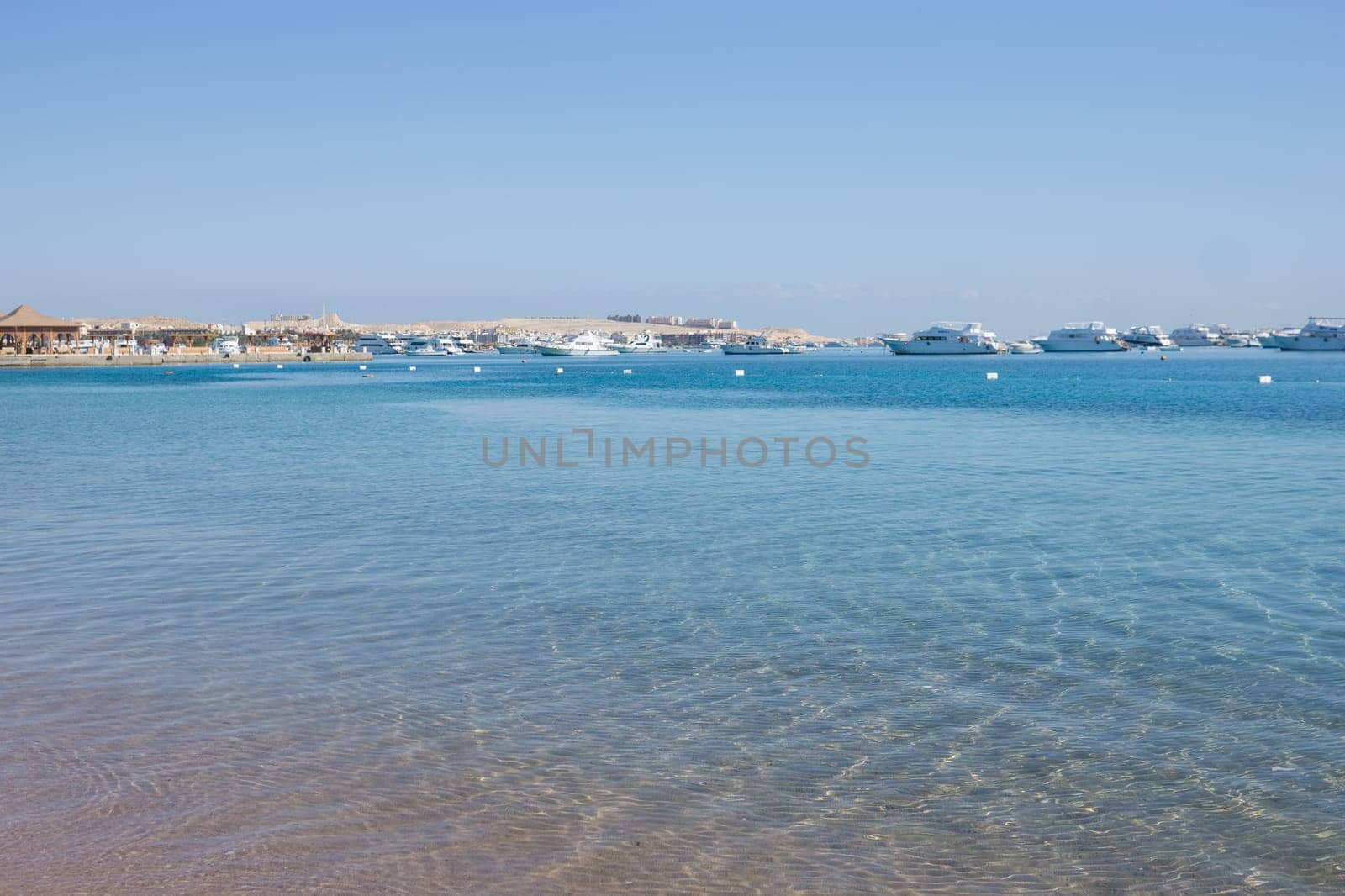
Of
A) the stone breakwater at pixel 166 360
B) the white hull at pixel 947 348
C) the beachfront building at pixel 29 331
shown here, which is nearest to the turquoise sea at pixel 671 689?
the stone breakwater at pixel 166 360

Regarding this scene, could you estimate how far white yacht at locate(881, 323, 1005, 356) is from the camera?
615 feet

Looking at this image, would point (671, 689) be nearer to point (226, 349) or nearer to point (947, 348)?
point (226, 349)

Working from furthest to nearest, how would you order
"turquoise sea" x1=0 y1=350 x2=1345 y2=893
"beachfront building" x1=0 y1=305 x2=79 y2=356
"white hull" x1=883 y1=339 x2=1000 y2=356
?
"white hull" x1=883 y1=339 x2=1000 y2=356 → "beachfront building" x1=0 y1=305 x2=79 y2=356 → "turquoise sea" x1=0 y1=350 x2=1345 y2=893

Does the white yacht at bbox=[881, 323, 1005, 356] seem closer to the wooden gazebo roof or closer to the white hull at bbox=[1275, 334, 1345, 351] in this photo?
the white hull at bbox=[1275, 334, 1345, 351]

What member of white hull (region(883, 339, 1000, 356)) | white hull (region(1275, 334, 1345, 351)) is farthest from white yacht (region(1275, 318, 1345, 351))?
white hull (region(883, 339, 1000, 356))

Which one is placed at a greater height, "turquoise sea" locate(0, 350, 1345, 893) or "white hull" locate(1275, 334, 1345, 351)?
"white hull" locate(1275, 334, 1345, 351)

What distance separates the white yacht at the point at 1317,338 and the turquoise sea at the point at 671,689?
596 feet

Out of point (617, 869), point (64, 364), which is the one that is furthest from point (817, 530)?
point (64, 364)

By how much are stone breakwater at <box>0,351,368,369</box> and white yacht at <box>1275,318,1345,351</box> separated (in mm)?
153376

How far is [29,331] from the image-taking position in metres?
140

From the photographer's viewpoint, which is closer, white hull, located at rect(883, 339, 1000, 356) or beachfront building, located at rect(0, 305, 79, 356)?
beachfront building, located at rect(0, 305, 79, 356)

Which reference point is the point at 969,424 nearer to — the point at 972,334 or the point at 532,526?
the point at 532,526

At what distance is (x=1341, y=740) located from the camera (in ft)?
26.7

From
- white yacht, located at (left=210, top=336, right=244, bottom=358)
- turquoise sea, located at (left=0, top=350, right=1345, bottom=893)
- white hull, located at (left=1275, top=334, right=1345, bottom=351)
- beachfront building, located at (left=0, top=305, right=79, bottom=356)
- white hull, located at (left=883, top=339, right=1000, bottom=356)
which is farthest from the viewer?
white hull, located at (left=883, top=339, right=1000, bottom=356)
